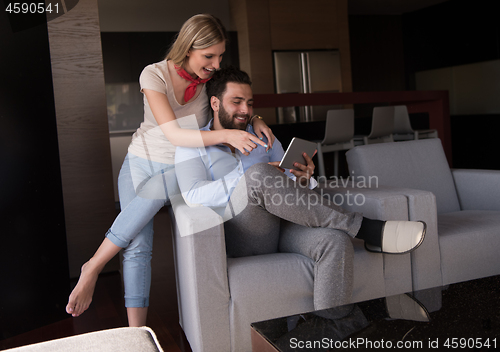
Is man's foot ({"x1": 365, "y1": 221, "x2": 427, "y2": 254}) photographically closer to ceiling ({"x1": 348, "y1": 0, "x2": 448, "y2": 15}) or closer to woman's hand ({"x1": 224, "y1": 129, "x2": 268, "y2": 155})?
woman's hand ({"x1": 224, "y1": 129, "x2": 268, "y2": 155})

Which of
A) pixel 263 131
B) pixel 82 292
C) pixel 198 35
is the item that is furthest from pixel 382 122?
pixel 82 292

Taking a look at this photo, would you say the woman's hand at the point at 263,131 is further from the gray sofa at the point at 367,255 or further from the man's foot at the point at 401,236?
the man's foot at the point at 401,236

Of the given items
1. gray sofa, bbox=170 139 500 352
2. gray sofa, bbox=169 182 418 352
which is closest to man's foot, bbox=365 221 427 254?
gray sofa, bbox=170 139 500 352

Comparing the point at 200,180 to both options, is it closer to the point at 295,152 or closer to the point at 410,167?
the point at 295,152

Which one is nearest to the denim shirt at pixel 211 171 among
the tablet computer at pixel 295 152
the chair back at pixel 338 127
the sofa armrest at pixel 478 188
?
the tablet computer at pixel 295 152

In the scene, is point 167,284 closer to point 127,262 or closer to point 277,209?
point 127,262

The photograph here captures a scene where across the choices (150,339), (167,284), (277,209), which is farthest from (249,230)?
(167,284)

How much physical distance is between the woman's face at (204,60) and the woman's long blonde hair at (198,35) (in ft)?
0.06

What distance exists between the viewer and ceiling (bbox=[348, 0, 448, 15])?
7.60m

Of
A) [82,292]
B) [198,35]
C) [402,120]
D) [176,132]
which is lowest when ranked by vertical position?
[82,292]

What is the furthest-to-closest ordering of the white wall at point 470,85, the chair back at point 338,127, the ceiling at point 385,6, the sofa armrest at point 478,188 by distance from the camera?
1. the ceiling at point 385,6
2. the white wall at point 470,85
3. the chair back at point 338,127
4. the sofa armrest at point 478,188

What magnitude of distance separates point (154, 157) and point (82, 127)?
1113 mm

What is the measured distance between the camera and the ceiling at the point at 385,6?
7.60 metres

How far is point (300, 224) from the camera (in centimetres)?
170
